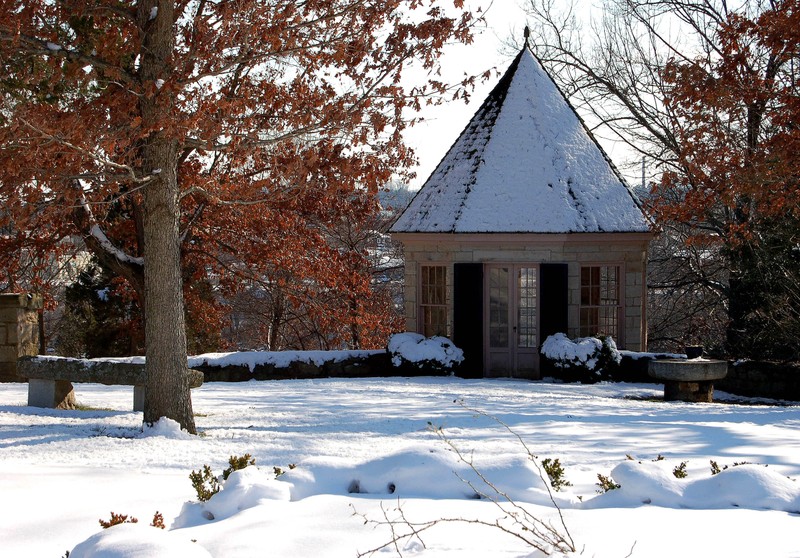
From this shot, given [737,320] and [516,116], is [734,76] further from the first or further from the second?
[737,320]

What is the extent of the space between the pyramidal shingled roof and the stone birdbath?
11.5 feet

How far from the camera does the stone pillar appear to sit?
13.4 m

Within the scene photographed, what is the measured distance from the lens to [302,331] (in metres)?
33.8

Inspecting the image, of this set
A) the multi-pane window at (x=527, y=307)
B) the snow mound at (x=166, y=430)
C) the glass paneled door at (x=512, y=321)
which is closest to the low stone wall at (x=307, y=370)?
the glass paneled door at (x=512, y=321)

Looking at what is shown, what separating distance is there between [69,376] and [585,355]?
8.78 m

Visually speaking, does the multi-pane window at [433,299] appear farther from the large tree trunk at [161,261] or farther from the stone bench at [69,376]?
the large tree trunk at [161,261]

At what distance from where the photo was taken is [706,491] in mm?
5473

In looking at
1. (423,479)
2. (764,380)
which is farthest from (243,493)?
(764,380)

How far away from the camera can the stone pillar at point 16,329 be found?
1341 centimetres

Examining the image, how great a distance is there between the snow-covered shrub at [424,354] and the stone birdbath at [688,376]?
3.77 metres

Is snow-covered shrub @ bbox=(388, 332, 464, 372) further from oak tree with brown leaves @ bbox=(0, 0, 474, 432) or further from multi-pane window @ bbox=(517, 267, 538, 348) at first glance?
oak tree with brown leaves @ bbox=(0, 0, 474, 432)

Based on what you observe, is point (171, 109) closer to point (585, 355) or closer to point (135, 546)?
point (135, 546)

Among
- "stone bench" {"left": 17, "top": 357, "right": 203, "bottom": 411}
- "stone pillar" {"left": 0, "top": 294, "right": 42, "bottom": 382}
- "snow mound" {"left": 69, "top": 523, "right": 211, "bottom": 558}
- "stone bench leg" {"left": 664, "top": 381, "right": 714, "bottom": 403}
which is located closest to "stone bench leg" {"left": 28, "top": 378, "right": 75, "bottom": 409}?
"stone bench" {"left": 17, "top": 357, "right": 203, "bottom": 411}

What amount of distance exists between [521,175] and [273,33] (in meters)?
8.80
